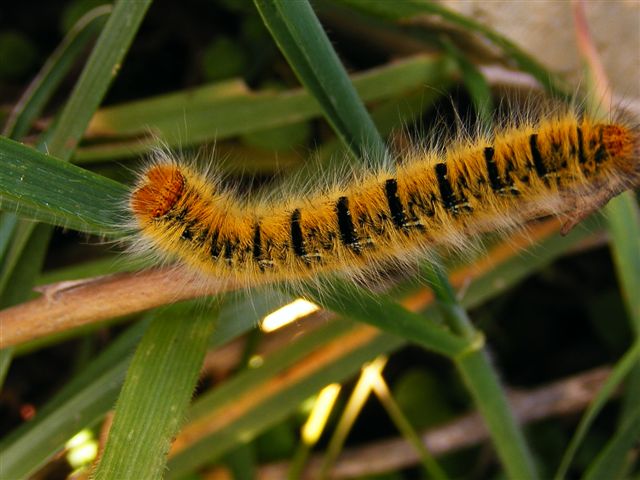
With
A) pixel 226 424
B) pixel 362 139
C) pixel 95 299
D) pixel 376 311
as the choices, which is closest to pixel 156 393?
pixel 95 299

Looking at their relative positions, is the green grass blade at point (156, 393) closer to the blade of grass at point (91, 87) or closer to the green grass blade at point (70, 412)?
the green grass blade at point (70, 412)

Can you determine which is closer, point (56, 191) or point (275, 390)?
point (56, 191)

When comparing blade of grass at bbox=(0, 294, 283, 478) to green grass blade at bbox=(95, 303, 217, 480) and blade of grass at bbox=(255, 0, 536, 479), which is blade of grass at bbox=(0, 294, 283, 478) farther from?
blade of grass at bbox=(255, 0, 536, 479)

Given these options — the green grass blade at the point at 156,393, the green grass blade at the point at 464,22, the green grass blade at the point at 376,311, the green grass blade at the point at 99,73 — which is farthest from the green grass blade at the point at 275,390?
the green grass blade at the point at 464,22

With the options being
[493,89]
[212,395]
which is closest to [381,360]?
[212,395]

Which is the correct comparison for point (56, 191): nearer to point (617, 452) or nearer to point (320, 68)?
point (320, 68)
